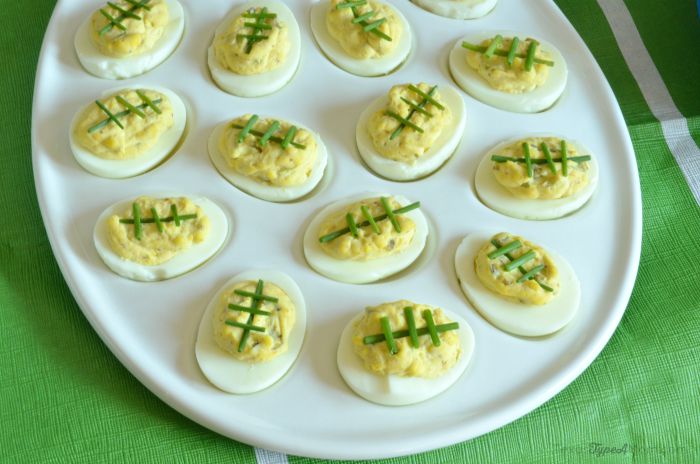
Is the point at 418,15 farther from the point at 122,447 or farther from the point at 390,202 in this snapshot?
the point at 122,447

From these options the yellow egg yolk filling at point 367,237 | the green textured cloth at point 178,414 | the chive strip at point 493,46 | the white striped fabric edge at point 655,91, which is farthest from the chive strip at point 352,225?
the white striped fabric edge at point 655,91

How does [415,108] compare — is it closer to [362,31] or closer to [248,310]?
[362,31]

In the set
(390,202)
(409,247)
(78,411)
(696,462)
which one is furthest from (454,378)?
(78,411)

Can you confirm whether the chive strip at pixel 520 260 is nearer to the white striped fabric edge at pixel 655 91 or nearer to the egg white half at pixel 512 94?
the egg white half at pixel 512 94

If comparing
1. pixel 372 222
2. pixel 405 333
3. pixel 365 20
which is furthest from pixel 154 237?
pixel 365 20

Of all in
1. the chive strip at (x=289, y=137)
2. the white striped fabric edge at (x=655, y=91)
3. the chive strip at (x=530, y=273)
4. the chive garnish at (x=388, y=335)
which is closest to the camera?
the chive garnish at (x=388, y=335)

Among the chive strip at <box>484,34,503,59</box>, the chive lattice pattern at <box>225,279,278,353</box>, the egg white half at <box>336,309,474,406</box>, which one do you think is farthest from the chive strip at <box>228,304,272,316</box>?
the chive strip at <box>484,34,503,59</box>
